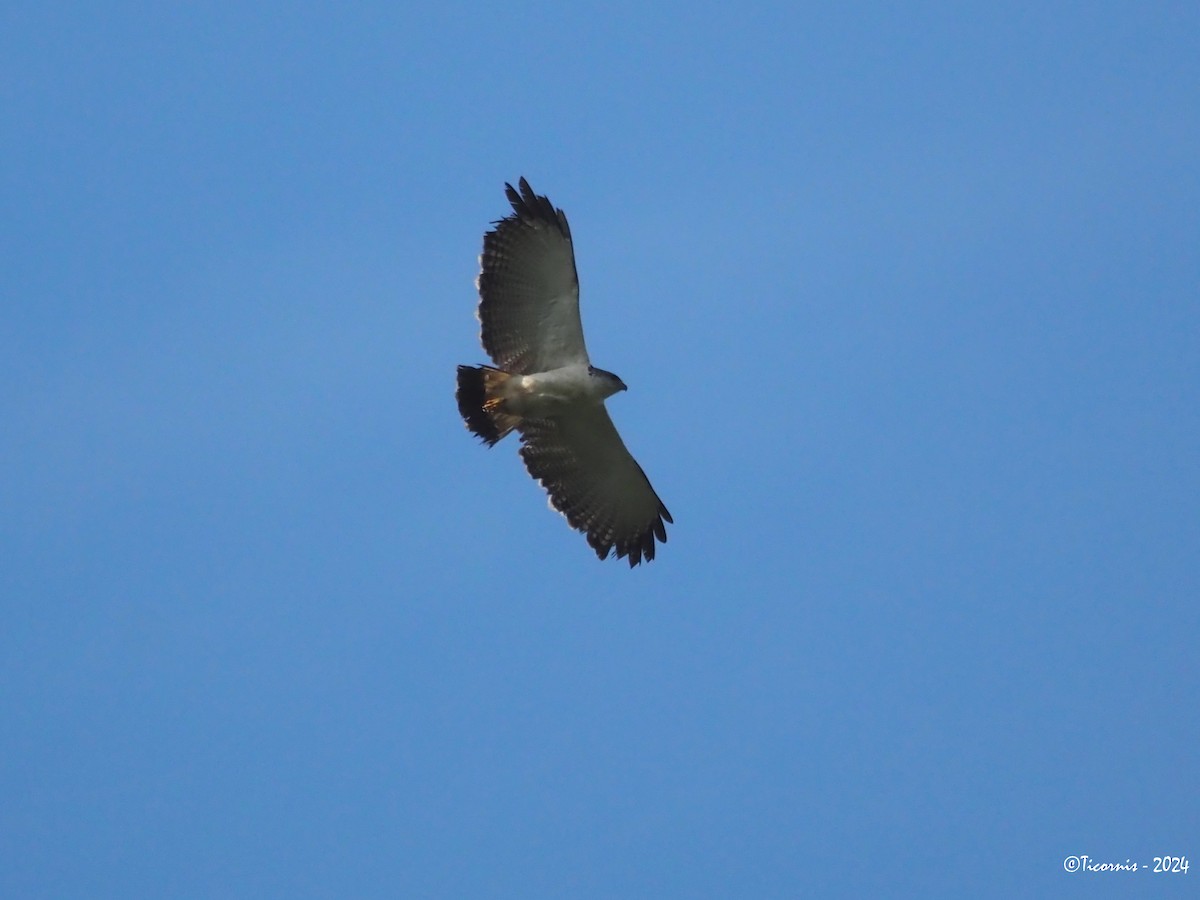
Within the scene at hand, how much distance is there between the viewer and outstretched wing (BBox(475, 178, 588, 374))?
16.1 meters

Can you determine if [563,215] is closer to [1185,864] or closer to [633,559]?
[633,559]

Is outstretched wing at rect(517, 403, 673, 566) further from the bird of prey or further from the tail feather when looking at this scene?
the tail feather

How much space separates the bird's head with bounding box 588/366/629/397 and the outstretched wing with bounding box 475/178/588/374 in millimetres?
202

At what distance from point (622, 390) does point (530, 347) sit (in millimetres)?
944

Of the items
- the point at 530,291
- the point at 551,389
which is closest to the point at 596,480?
the point at 551,389

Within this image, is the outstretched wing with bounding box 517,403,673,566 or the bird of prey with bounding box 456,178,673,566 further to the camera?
the outstretched wing with bounding box 517,403,673,566

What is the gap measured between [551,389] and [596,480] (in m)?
1.30

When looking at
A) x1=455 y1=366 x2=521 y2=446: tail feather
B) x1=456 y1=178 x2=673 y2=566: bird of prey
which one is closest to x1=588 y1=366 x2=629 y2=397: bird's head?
x1=456 y1=178 x2=673 y2=566: bird of prey

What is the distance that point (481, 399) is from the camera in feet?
55.1

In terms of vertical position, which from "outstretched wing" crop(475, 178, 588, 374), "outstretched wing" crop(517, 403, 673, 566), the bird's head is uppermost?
"outstretched wing" crop(475, 178, 588, 374)

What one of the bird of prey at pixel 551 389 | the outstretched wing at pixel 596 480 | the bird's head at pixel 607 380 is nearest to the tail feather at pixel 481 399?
the bird of prey at pixel 551 389

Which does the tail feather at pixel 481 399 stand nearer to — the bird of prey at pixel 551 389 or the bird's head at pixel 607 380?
the bird of prey at pixel 551 389

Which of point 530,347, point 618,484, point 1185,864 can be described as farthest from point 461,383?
point 1185,864

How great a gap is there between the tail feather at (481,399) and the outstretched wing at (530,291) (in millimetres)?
167
